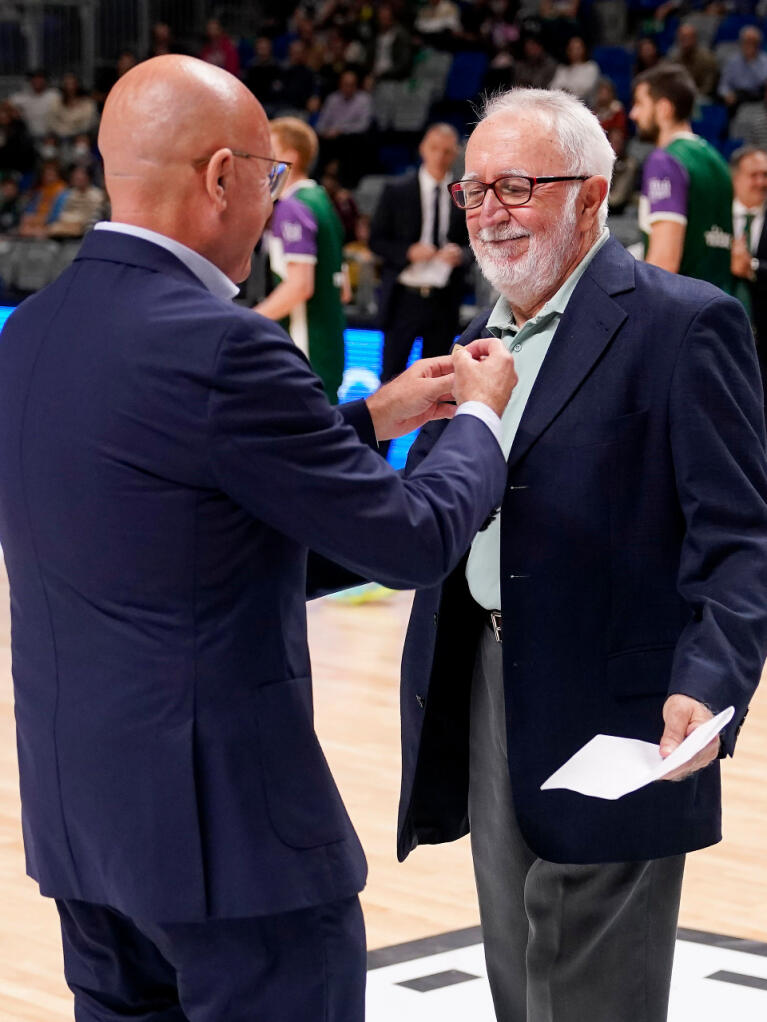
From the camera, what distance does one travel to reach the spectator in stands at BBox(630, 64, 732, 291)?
20.7 ft

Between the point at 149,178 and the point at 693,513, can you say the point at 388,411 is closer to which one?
the point at 693,513

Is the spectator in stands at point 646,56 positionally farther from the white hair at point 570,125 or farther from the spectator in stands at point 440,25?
the white hair at point 570,125

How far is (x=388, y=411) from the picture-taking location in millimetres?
2322

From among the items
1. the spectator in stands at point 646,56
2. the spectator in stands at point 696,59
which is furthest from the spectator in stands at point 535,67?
the spectator in stands at point 696,59

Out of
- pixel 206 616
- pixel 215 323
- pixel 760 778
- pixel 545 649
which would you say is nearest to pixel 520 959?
pixel 545 649

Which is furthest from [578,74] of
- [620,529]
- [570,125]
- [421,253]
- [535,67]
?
[620,529]

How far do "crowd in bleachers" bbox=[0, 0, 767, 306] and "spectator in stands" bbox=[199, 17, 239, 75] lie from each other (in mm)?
25

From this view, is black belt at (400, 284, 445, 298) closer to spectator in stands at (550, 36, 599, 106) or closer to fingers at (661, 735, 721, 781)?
spectator in stands at (550, 36, 599, 106)

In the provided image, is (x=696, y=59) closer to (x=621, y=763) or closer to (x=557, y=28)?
(x=557, y=28)

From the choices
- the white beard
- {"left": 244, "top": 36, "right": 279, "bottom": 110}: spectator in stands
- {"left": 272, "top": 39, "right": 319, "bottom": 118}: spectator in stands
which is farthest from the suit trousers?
{"left": 244, "top": 36, "right": 279, "bottom": 110}: spectator in stands

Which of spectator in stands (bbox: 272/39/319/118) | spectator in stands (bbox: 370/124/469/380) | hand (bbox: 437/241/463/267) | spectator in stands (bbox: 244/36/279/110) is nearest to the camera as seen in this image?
hand (bbox: 437/241/463/267)

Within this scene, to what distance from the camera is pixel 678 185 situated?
6.29 meters

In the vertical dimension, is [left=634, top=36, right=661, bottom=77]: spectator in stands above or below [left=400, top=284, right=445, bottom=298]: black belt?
above

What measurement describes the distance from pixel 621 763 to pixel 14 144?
51.2ft
